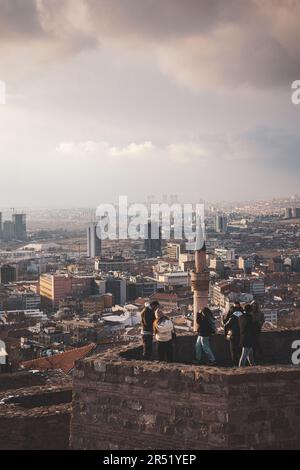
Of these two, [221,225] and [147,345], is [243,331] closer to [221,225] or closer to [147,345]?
[147,345]

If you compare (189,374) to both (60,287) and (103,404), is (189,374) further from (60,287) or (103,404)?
(60,287)

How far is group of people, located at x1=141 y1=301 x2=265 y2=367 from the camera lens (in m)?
6.41

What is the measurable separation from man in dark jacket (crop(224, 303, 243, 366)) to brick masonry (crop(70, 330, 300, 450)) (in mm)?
1240

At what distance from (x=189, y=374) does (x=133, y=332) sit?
26.2 metres

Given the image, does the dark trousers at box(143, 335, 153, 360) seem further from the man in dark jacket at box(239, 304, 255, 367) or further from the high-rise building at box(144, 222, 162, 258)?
the high-rise building at box(144, 222, 162, 258)

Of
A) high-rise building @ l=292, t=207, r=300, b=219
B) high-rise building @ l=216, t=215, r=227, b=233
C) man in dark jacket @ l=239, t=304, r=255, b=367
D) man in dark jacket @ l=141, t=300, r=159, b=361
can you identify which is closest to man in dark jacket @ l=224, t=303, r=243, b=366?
man in dark jacket @ l=239, t=304, r=255, b=367

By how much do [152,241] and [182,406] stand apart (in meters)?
100

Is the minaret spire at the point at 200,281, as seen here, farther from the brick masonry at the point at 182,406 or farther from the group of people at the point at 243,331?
the brick masonry at the point at 182,406

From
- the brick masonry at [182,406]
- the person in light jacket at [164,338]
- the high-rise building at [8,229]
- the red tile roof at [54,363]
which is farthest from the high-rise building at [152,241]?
the brick masonry at [182,406]

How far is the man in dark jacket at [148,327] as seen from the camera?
686 cm

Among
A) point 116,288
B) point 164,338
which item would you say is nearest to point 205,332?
point 164,338

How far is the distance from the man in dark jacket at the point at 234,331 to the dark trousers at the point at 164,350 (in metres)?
0.62

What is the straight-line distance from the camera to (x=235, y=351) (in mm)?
6688
